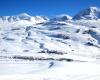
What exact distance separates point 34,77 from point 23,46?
67935mm

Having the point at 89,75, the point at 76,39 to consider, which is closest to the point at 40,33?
the point at 76,39

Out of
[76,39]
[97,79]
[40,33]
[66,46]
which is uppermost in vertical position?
[40,33]

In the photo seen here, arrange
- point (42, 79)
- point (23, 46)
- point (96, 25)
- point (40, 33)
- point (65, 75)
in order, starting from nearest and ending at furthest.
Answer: point (42, 79), point (65, 75), point (23, 46), point (40, 33), point (96, 25)

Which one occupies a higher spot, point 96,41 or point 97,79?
point 96,41

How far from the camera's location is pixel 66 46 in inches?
3703

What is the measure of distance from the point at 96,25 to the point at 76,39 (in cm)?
3591

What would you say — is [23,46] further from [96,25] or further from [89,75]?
[89,75]

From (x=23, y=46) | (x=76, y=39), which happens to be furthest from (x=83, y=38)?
(x=23, y=46)

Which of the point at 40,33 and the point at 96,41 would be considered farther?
the point at 40,33

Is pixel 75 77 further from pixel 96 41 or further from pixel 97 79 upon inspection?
pixel 96 41

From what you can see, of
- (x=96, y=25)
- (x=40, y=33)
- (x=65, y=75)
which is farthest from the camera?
(x=96, y=25)

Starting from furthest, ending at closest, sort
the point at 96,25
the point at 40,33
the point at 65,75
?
the point at 96,25 < the point at 40,33 < the point at 65,75

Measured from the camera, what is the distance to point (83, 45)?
9588 cm

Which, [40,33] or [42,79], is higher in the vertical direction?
[40,33]
